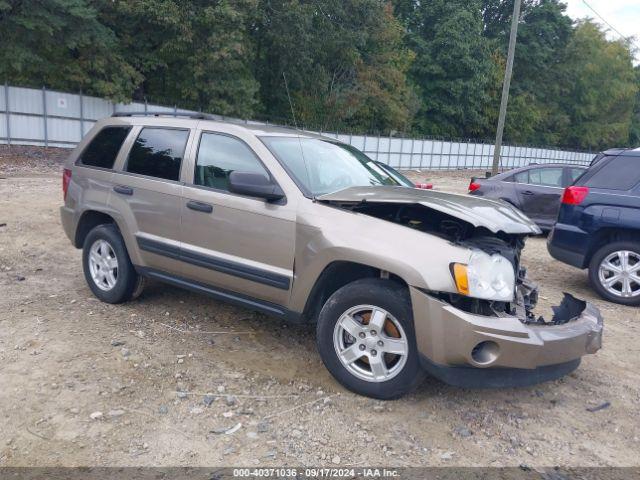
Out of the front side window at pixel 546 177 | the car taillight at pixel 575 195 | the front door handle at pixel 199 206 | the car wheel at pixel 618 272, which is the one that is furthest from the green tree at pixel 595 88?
the front door handle at pixel 199 206

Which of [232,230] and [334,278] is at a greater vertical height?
[232,230]

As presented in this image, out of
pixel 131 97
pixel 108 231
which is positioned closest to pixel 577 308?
pixel 108 231

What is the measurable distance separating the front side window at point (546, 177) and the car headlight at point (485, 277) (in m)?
7.43

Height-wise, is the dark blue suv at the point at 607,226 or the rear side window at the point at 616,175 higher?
the rear side window at the point at 616,175

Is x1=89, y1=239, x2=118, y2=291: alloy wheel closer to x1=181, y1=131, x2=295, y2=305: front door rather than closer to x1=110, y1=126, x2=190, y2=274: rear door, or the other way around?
x1=110, y1=126, x2=190, y2=274: rear door

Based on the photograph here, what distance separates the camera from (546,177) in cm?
1038

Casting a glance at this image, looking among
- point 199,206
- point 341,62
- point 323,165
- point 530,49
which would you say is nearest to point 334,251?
point 323,165

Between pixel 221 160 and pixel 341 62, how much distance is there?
31096mm

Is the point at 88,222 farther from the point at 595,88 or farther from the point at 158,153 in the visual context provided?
the point at 595,88

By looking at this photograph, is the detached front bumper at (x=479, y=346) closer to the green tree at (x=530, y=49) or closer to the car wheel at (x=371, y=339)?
the car wheel at (x=371, y=339)

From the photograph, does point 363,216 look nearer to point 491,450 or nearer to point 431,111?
point 491,450

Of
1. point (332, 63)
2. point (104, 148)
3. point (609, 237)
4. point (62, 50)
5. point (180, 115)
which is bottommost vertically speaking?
point (609, 237)

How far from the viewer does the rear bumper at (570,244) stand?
6445mm

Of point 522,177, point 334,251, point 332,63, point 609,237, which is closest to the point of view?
point 334,251
